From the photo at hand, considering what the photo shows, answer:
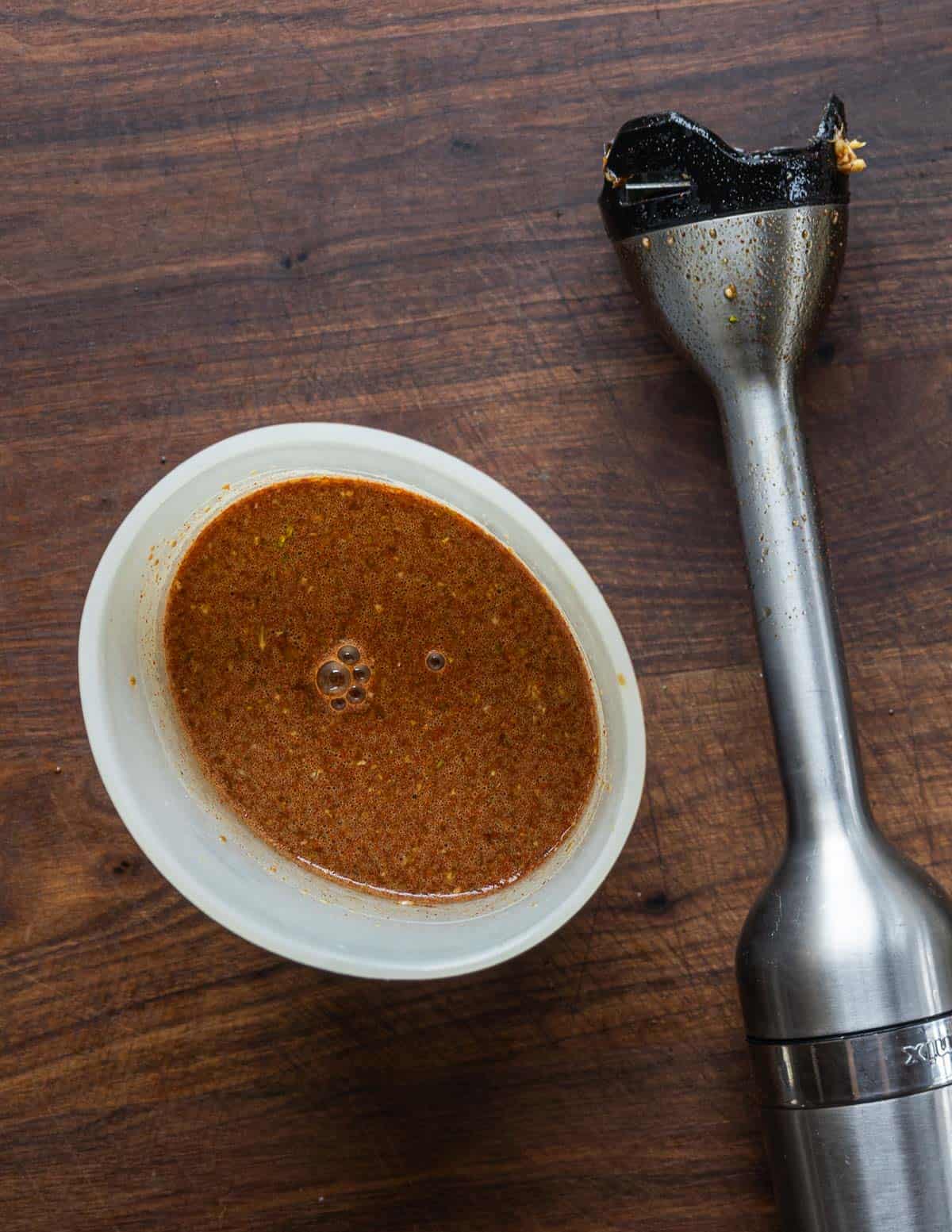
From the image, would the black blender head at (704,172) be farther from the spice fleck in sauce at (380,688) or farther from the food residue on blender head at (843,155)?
the spice fleck in sauce at (380,688)

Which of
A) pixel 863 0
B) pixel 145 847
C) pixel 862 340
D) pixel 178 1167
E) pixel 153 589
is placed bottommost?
pixel 178 1167

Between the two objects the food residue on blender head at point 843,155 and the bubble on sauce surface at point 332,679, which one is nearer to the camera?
the food residue on blender head at point 843,155

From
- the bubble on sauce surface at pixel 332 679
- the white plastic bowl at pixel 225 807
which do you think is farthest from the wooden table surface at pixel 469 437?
the bubble on sauce surface at pixel 332 679

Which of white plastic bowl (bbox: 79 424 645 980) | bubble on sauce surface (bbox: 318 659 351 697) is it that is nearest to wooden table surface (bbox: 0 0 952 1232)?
white plastic bowl (bbox: 79 424 645 980)

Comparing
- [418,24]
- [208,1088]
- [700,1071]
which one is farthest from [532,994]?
[418,24]

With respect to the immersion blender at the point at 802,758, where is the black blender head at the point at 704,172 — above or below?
above

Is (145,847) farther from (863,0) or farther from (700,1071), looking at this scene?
(863,0)

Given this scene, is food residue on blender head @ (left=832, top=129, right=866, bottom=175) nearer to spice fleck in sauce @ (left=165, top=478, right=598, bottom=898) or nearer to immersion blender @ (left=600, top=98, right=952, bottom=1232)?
immersion blender @ (left=600, top=98, right=952, bottom=1232)
